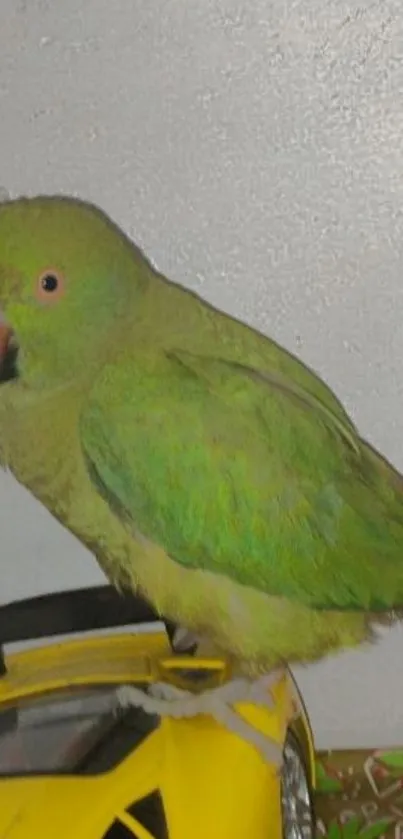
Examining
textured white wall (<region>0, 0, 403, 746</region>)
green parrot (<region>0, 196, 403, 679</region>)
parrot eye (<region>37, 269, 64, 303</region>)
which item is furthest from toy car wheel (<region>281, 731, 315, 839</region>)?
parrot eye (<region>37, 269, 64, 303</region>)

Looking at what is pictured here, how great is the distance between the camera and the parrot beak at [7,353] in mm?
1103

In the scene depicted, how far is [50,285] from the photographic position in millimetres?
1103

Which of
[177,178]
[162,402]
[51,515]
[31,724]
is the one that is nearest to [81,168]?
[177,178]

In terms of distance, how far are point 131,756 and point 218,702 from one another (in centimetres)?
14

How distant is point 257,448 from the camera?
110cm

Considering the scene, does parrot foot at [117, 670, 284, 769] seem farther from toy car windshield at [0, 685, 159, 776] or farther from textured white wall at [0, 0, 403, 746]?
textured white wall at [0, 0, 403, 746]

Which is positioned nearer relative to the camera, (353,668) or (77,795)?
(77,795)

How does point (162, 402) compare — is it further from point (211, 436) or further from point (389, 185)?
point (389, 185)

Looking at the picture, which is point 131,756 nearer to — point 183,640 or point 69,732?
point 69,732

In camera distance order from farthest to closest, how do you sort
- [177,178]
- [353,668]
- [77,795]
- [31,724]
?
1. [353,668]
2. [177,178]
3. [31,724]
4. [77,795]

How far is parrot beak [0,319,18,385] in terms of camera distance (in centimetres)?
110

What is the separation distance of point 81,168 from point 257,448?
34 cm

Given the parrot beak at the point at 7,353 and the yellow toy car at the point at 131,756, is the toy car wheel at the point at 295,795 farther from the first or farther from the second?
the parrot beak at the point at 7,353

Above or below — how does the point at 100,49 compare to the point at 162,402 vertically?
above
